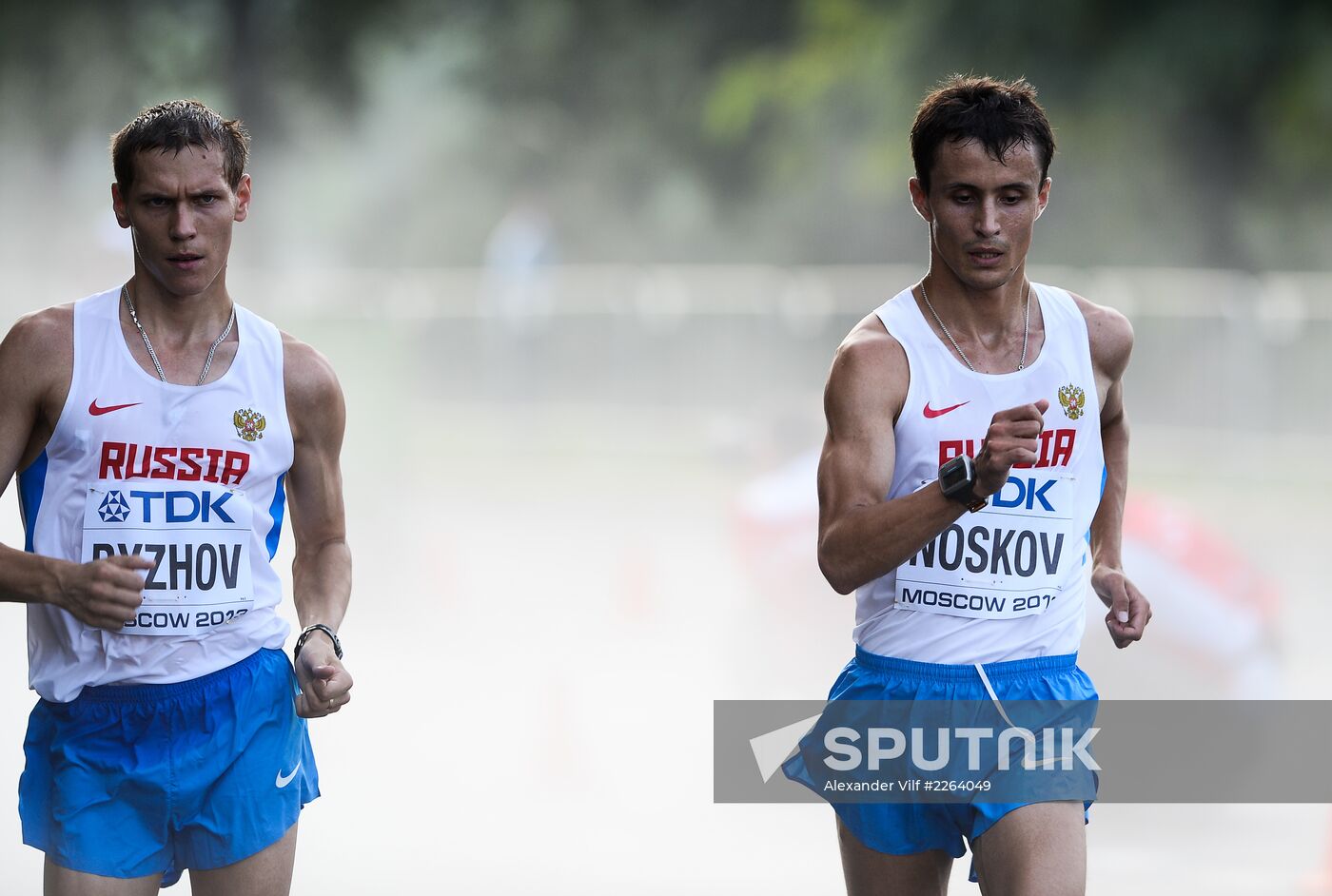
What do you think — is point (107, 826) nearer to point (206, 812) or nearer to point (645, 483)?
point (206, 812)

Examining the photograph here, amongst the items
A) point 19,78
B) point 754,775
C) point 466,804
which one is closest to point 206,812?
point 754,775

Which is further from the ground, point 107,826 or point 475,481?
point 475,481

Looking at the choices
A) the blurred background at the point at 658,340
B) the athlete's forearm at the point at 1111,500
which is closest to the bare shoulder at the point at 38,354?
the athlete's forearm at the point at 1111,500

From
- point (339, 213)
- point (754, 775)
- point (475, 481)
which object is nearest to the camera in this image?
A: point (754, 775)

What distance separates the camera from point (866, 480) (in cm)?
341

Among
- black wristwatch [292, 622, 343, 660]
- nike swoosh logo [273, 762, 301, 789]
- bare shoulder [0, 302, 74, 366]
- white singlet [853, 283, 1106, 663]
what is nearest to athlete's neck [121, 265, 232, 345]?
bare shoulder [0, 302, 74, 366]

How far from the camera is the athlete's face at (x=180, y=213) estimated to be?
333 cm

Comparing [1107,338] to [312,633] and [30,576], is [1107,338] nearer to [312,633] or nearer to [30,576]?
[312,633]

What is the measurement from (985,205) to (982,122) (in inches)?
6.7

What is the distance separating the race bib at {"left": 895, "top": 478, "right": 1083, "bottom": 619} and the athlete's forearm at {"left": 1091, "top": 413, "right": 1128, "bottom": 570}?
0.39 metres

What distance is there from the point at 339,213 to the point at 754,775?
30.9m

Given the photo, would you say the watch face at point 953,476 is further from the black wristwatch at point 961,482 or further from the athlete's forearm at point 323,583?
the athlete's forearm at point 323,583

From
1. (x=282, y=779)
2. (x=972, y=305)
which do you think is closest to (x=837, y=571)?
(x=972, y=305)

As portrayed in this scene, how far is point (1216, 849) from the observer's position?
6.72 meters
